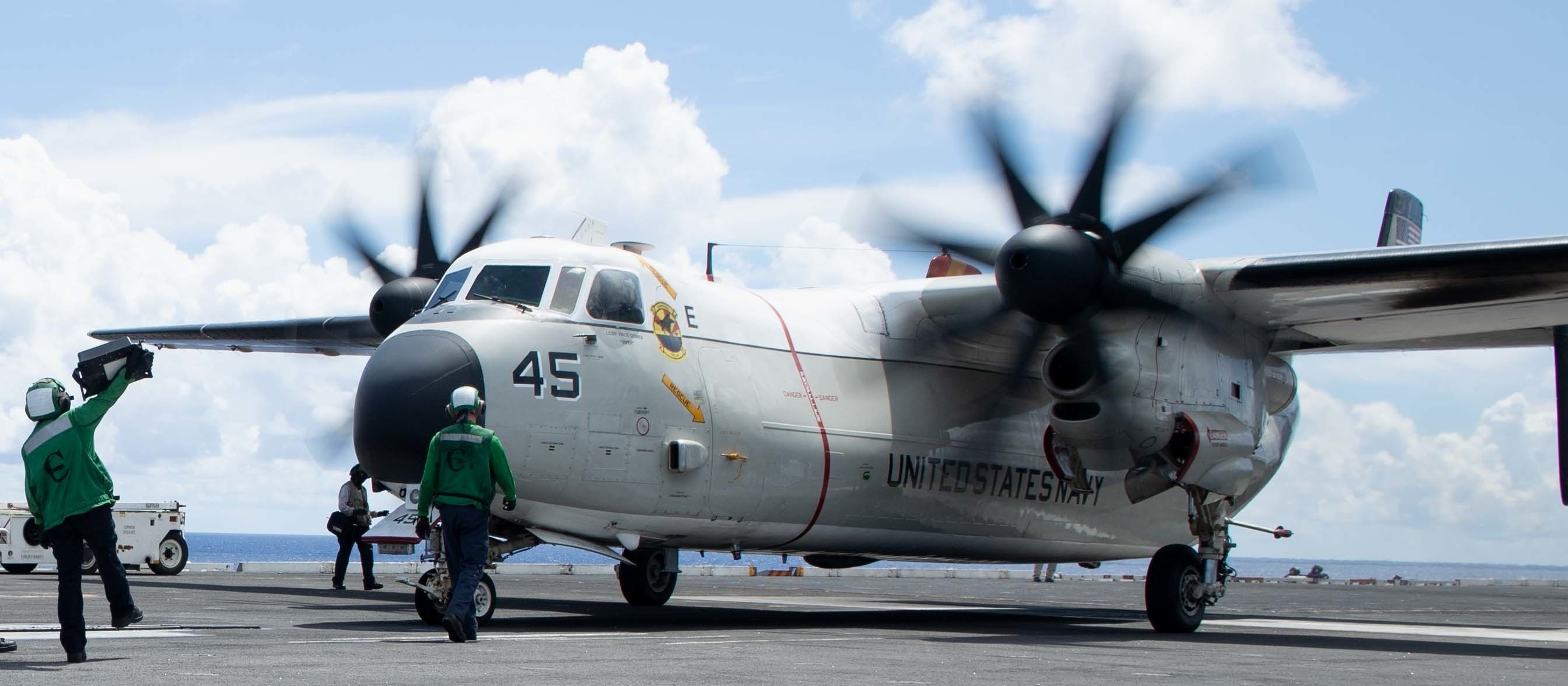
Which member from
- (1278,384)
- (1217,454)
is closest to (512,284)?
(1217,454)

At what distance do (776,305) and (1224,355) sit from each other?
499 cm

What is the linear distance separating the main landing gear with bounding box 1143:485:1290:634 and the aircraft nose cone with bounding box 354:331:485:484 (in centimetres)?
728

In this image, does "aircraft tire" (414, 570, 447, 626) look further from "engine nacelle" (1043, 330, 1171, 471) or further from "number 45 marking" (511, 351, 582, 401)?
"engine nacelle" (1043, 330, 1171, 471)

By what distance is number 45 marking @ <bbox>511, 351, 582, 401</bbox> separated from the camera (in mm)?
13016

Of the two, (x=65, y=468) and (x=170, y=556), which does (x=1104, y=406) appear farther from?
(x=170, y=556)

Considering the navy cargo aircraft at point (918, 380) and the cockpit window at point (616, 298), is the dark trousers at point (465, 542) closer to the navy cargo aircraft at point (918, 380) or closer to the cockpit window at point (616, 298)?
the navy cargo aircraft at point (918, 380)

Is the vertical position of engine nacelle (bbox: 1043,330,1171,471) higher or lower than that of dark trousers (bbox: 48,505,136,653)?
higher

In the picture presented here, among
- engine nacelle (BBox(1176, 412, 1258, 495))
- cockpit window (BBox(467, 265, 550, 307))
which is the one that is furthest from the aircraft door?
engine nacelle (BBox(1176, 412, 1258, 495))

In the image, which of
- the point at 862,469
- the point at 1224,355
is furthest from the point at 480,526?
the point at 1224,355

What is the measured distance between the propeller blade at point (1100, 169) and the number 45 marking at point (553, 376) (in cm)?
544

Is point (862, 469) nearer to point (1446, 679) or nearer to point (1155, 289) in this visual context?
point (1155, 289)

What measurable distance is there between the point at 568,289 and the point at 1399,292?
868cm

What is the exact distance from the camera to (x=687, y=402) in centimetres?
1436

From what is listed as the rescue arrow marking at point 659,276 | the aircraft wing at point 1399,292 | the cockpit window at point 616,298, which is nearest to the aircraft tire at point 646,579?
the rescue arrow marking at point 659,276
